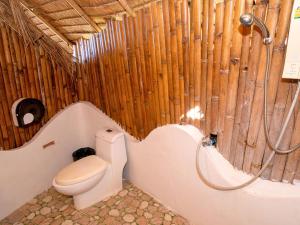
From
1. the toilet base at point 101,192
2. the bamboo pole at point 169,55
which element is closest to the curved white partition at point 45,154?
the toilet base at point 101,192

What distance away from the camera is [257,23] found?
1088 mm

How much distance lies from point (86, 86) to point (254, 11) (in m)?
2.06

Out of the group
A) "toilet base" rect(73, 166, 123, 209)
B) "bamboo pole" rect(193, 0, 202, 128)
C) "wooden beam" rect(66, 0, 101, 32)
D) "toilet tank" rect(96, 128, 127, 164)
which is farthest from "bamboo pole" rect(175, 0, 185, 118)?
"toilet base" rect(73, 166, 123, 209)

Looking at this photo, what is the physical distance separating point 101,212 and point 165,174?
0.78 meters

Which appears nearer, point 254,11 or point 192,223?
point 254,11

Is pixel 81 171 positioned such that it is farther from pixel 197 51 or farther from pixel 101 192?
pixel 197 51

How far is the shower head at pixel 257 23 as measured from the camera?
1056 millimetres

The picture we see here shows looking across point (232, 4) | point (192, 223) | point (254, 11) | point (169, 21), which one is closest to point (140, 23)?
point (169, 21)

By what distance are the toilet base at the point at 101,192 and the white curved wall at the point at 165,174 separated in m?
0.23

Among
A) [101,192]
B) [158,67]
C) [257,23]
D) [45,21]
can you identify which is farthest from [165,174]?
[45,21]

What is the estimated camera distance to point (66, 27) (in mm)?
2303

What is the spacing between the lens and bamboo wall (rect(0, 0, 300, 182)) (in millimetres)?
1202

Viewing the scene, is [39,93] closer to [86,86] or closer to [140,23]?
[86,86]

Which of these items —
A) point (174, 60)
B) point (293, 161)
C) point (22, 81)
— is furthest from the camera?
point (22, 81)
